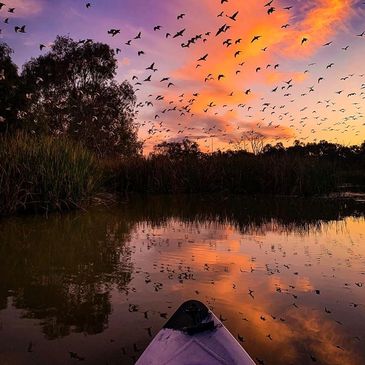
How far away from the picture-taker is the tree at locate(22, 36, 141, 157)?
37.0 m

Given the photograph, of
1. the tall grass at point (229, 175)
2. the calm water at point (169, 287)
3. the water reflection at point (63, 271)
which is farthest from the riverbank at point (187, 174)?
the water reflection at point (63, 271)

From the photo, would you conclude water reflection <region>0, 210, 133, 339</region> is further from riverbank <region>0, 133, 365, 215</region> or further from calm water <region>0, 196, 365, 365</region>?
riverbank <region>0, 133, 365, 215</region>

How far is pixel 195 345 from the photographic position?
238cm

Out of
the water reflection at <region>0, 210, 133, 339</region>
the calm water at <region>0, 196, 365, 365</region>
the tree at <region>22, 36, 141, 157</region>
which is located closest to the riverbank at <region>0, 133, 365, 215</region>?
the calm water at <region>0, 196, 365, 365</region>

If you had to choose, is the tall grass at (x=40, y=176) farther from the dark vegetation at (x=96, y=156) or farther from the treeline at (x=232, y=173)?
the treeline at (x=232, y=173)

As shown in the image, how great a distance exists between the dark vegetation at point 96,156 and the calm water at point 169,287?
1735 millimetres

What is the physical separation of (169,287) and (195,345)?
233cm

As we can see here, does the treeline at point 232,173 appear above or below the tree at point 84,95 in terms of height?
below

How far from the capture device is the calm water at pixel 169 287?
10.5 ft

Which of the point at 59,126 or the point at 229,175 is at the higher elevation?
the point at 59,126

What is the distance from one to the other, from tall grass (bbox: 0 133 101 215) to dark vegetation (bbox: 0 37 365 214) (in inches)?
1.0

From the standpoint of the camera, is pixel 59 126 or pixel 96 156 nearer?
pixel 96 156

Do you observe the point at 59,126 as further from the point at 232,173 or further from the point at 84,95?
the point at 232,173

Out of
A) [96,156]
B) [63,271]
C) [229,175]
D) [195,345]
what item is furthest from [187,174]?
[195,345]
